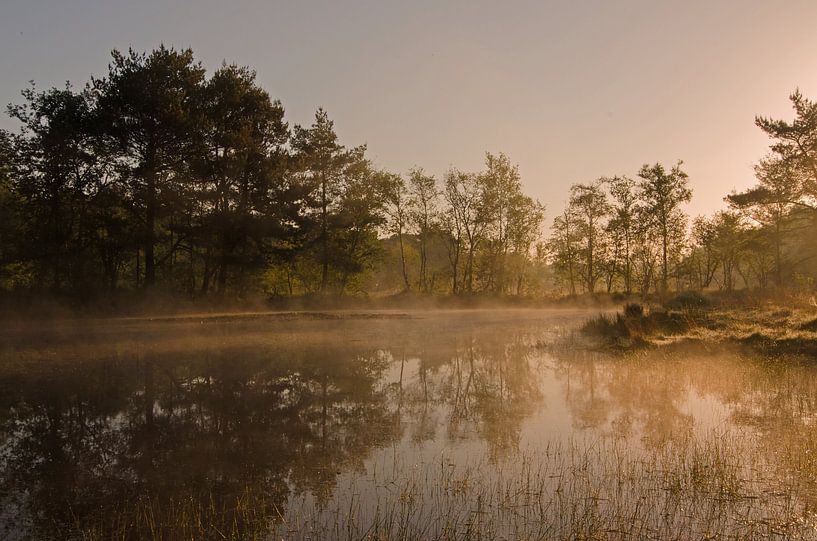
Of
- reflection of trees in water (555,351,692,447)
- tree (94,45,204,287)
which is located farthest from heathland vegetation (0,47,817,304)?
reflection of trees in water (555,351,692,447)

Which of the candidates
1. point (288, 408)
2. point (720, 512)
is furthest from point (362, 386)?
point (720, 512)

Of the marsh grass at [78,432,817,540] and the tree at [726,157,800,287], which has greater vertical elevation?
the tree at [726,157,800,287]

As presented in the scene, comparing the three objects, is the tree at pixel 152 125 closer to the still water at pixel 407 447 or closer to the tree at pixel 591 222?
the still water at pixel 407 447

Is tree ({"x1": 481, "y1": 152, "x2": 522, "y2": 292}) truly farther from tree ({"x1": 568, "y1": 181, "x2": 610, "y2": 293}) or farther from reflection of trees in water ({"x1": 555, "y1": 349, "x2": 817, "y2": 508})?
reflection of trees in water ({"x1": 555, "y1": 349, "x2": 817, "y2": 508})

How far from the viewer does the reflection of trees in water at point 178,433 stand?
22.3 ft

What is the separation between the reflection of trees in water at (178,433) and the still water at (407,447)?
0.04m

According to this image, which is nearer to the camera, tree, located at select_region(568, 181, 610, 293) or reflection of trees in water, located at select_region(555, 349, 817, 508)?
reflection of trees in water, located at select_region(555, 349, 817, 508)

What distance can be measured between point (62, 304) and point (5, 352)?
13.2m

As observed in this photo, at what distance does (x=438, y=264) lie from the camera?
84250 millimetres

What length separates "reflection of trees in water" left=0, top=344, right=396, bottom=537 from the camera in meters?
6.79

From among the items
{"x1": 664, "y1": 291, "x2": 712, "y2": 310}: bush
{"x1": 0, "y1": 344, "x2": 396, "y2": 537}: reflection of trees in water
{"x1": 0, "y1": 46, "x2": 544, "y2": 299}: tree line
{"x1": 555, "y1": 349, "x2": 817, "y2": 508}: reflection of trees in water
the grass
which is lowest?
{"x1": 0, "y1": 344, "x2": 396, "y2": 537}: reflection of trees in water

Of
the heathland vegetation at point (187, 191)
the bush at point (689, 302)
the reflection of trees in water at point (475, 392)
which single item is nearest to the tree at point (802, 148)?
the heathland vegetation at point (187, 191)

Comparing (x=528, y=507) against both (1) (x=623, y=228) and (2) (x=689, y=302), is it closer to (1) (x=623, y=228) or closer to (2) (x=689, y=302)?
(2) (x=689, y=302)

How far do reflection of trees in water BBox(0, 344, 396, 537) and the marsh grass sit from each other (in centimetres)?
40
